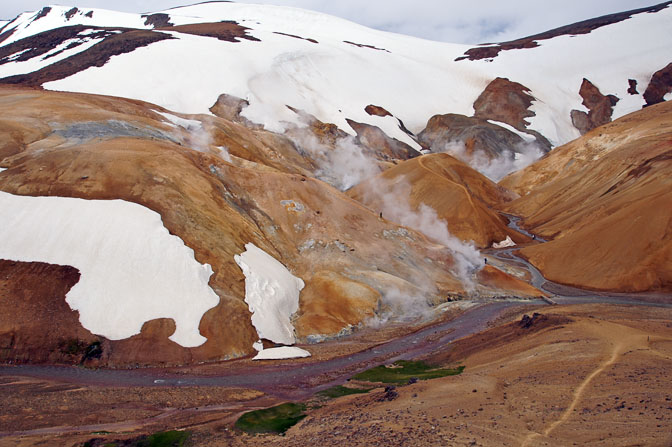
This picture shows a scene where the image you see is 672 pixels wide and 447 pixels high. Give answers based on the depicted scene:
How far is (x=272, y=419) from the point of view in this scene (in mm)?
18953

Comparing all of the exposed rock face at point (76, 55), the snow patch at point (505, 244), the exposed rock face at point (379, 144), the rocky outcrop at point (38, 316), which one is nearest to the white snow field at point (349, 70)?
the exposed rock face at point (76, 55)

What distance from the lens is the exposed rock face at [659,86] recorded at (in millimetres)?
128250

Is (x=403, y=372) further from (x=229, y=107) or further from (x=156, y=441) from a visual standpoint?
(x=229, y=107)

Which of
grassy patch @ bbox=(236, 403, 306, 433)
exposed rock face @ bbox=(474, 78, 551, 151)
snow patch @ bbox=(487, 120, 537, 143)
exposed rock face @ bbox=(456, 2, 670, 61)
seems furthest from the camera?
exposed rock face @ bbox=(456, 2, 670, 61)

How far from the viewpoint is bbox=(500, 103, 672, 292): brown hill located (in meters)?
44.9

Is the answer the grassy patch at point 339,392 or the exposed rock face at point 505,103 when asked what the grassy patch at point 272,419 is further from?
the exposed rock face at point 505,103

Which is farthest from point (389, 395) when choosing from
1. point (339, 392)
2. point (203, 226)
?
point (203, 226)

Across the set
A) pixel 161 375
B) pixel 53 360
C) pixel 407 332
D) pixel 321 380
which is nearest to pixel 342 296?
pixel 407 332

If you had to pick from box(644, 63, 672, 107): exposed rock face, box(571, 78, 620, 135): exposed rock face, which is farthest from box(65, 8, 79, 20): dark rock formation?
box(644, 63, 672, 107): exposed rock face

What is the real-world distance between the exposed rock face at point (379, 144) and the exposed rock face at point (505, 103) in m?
34.2

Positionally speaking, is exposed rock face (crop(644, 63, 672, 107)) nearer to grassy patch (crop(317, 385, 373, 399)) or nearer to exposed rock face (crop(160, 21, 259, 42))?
exposed rock face (crop(160, 21, 259, 42))

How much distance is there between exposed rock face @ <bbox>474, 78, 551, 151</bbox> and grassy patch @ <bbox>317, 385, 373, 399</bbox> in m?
110

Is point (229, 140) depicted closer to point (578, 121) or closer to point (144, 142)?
point (144, 142)

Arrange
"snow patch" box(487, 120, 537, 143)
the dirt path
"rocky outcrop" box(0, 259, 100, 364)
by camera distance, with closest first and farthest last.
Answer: the dirt path
"rocky outcrop" box(0, 259, 100, 364)
"snow patch" box(487, 120, 537, 143)
